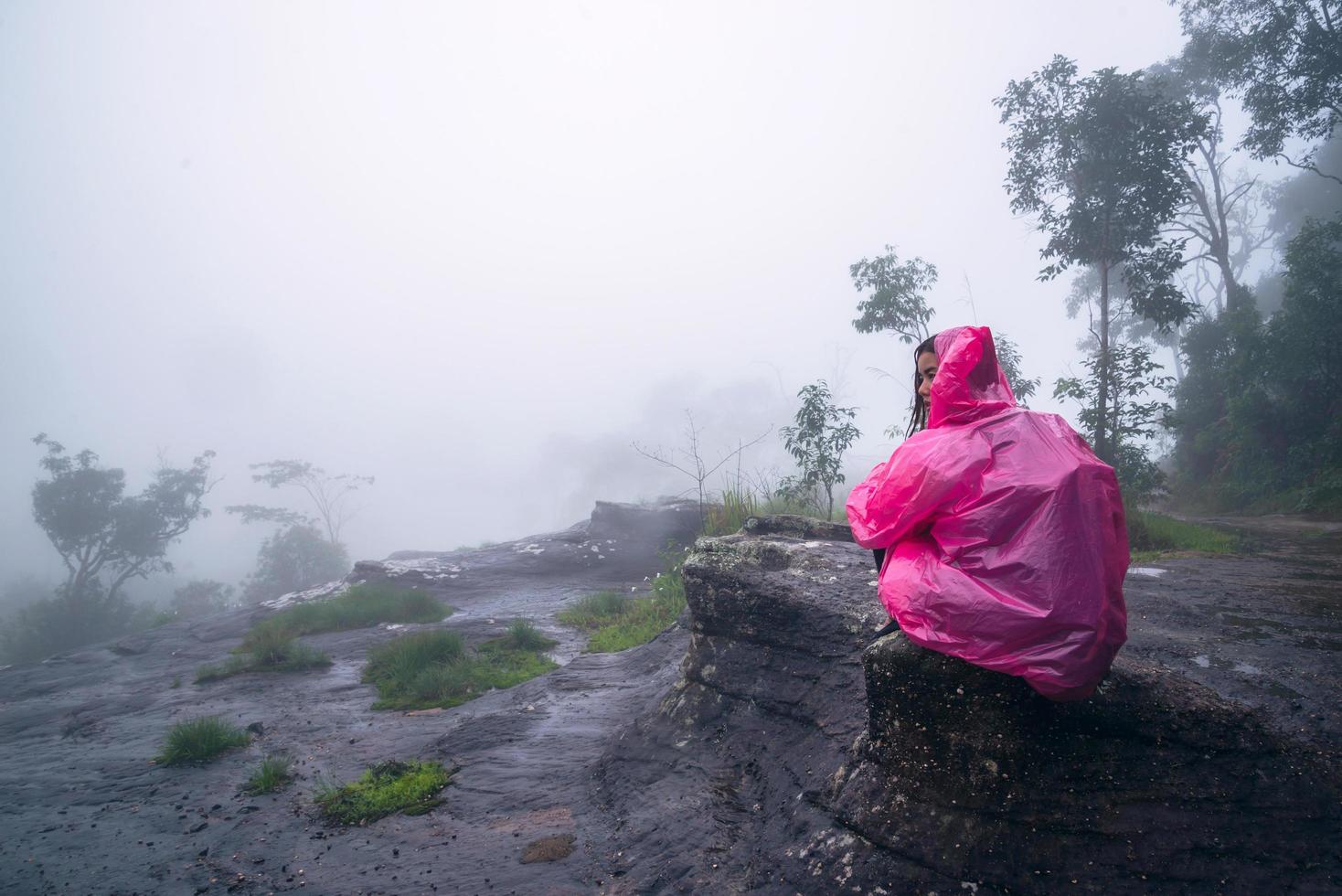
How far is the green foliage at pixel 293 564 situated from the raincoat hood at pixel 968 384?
28075 millimetres

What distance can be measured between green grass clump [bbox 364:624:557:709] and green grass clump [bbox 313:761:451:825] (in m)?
1.85

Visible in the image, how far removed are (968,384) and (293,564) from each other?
2973 centimetres

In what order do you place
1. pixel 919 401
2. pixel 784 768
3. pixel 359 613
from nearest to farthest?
1. pixel 919 401
2. pixel 784 768
3. pixel 359 613

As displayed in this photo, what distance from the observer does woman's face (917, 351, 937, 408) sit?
8.82 feet

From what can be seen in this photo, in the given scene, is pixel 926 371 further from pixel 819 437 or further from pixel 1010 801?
pixel 819 437

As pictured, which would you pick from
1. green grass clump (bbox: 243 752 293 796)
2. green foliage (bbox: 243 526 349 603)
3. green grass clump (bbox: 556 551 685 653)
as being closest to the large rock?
green grass clump (bbox: 243 752 293 796)

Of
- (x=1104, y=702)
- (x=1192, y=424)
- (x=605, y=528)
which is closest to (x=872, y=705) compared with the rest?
(x=1104, y=702)

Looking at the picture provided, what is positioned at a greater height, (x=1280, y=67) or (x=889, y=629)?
(x=1280, y=67)

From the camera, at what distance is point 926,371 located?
2.74 meters

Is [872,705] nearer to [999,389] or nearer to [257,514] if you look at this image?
[999,389]

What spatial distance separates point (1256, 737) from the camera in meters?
2.26

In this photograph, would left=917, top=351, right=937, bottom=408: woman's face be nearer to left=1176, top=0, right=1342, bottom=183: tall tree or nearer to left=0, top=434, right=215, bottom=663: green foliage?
left=1176, top=0, right=1342, bottom=183: tall tree

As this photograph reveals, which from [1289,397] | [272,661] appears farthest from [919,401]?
[1289,397]

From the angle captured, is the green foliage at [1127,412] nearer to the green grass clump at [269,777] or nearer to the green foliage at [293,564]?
the green grass clump at [269,777]
